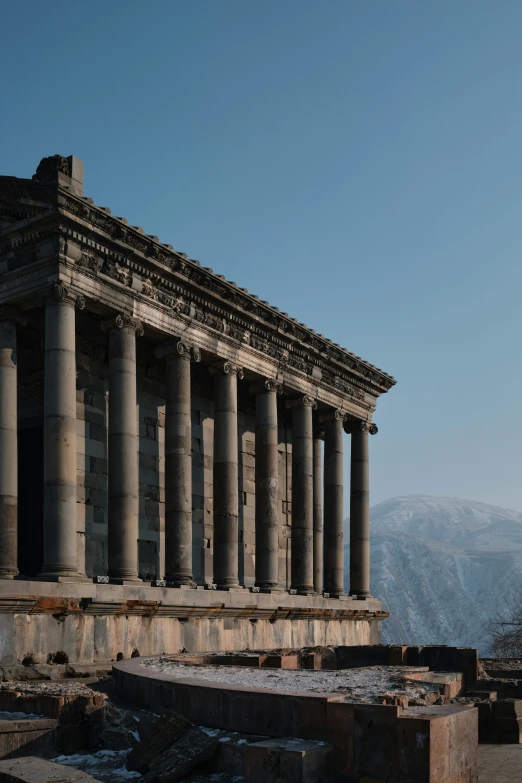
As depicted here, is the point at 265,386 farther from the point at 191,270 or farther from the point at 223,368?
the point at 191,270

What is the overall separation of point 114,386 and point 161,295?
2959mm

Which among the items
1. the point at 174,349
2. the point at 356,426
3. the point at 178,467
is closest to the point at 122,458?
the point at 178,467

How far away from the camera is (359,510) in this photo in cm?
3484

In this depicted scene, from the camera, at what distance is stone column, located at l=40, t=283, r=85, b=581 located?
2036 cm

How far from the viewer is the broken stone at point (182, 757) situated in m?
9.73

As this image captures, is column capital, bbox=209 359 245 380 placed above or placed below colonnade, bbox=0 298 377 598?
above

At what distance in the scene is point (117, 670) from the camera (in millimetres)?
14742

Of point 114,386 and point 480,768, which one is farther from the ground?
point 114,386

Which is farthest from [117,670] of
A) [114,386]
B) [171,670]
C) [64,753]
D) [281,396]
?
[281,396]

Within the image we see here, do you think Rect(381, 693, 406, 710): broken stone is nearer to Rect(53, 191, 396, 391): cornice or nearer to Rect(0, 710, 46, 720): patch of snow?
Rect(0, 710, 46, 720): patch of snow

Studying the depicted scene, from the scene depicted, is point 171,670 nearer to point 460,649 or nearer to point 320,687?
point 320,687

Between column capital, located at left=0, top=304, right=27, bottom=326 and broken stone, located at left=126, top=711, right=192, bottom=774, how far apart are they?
13.4 metres

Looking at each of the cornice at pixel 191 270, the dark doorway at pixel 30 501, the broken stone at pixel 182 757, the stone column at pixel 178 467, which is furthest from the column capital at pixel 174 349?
the broken stone at pixel 182 757

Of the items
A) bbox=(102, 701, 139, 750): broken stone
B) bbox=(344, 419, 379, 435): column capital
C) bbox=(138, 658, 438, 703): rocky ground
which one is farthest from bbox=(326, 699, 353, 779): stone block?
bbox=(344, 419, 379, 435): column capital
